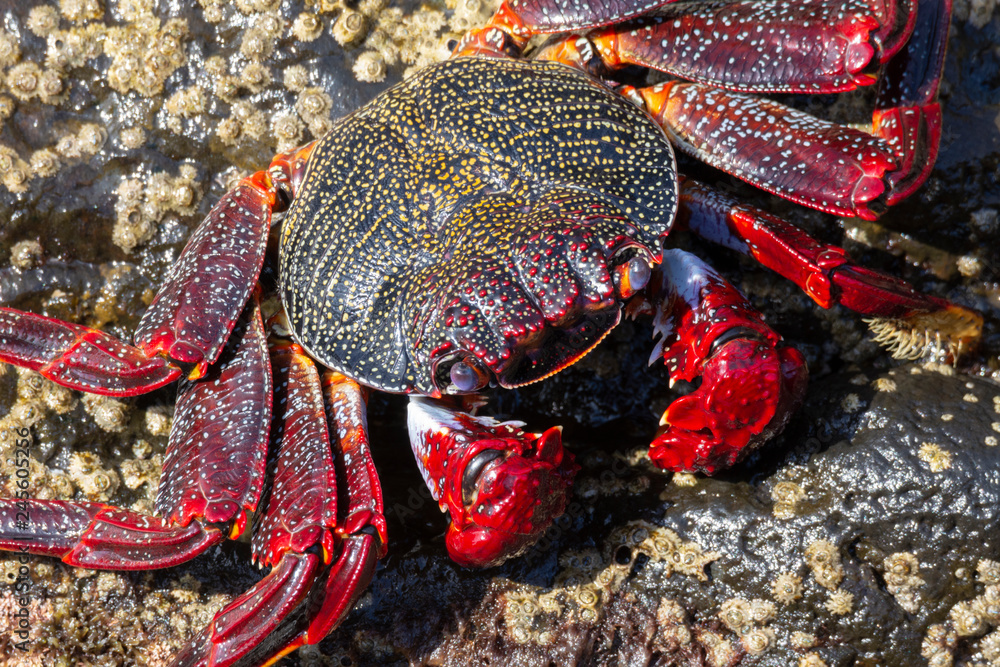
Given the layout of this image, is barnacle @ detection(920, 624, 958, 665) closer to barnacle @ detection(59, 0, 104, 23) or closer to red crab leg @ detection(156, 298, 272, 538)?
red crab leg @ detection(156, 298, 272, 538)

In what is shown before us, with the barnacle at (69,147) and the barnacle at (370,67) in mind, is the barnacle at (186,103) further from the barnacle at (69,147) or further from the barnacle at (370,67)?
the barnacle at (370,67)

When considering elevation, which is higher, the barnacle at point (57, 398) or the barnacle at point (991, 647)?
the barnacle at point (57, 398)

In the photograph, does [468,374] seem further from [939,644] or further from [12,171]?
[12,171]

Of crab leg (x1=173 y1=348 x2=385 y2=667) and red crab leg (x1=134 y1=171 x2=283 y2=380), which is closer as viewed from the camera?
crab leg (x1=173 y1=348 x2=385 y2=667)

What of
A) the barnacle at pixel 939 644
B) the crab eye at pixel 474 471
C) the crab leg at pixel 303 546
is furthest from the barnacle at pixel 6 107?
the barnacle at pixel 939 644

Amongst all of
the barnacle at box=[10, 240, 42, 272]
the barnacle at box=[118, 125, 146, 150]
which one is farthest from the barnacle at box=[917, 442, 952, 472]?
the barnacle at box=[10, 240, 42, 272]

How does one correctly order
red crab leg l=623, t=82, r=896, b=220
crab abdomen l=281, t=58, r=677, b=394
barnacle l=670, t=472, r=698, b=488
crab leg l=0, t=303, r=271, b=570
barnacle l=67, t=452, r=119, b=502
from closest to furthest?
crab abdomen l=281, t=58, r=677, b=394 → crab leg l=0, t=303, r=271, b=570 → red crab leg l=623, t=82, r=896, b=220 → barnacle l=670, t=472, r=698, b=488 → barnacle l=67, t=452, r=119, b=502
